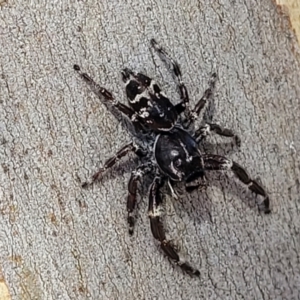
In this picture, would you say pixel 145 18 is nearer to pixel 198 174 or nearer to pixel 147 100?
pixel 147 100

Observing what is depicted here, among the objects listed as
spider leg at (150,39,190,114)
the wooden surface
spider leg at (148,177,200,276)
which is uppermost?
the wooden surface

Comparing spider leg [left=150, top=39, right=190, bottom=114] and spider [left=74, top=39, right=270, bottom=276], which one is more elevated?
spider leg [left=150, top=39, right=190, bottom=114]

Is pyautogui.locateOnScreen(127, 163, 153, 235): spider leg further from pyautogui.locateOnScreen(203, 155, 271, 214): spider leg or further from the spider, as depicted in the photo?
pyautogui.locateOnScreen(203, 155, 271, 214): spider leg

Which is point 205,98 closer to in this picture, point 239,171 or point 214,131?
point 214,131

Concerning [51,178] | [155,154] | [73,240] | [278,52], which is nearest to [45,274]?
[73,240]

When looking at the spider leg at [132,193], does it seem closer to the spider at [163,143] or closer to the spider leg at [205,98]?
the spider at [163,143]

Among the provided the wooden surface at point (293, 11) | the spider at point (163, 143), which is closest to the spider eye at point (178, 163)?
the spider at point (163, 143)

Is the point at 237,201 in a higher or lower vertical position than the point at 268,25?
lower

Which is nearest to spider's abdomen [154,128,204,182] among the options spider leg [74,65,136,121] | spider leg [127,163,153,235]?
spider leg [127,163,153,235]
